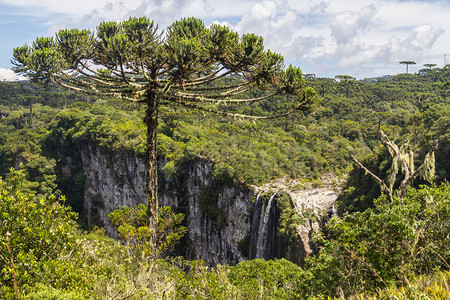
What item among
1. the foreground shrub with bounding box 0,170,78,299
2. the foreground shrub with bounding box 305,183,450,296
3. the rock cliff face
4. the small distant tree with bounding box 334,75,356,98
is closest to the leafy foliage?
the foreground shrub with bounding box 0,170,78,299

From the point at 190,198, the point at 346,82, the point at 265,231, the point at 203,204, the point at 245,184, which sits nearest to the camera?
the point at 265,231

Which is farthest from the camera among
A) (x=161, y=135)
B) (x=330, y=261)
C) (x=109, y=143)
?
(x=109, y=143)

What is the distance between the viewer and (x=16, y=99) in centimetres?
9381

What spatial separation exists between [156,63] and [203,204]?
2930 centimetres

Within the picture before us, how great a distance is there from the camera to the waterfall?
2877cm

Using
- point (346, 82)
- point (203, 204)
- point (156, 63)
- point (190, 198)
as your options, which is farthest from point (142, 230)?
point (346, 82)

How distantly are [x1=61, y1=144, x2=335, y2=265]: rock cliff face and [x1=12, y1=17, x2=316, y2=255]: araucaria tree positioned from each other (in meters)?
18.3

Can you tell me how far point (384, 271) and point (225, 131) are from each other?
4556 cm

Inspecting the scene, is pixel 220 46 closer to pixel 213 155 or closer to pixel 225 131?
pixel 213 155

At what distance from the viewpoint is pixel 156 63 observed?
32.6 ft

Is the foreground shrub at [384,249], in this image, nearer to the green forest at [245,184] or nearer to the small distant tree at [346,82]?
the green forest at [245,184]

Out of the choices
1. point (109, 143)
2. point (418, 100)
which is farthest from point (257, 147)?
point (418, 100)

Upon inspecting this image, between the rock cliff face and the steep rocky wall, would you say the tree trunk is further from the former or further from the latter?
the steep rocky wall

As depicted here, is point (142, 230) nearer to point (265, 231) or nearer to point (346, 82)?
point (265, 231)
